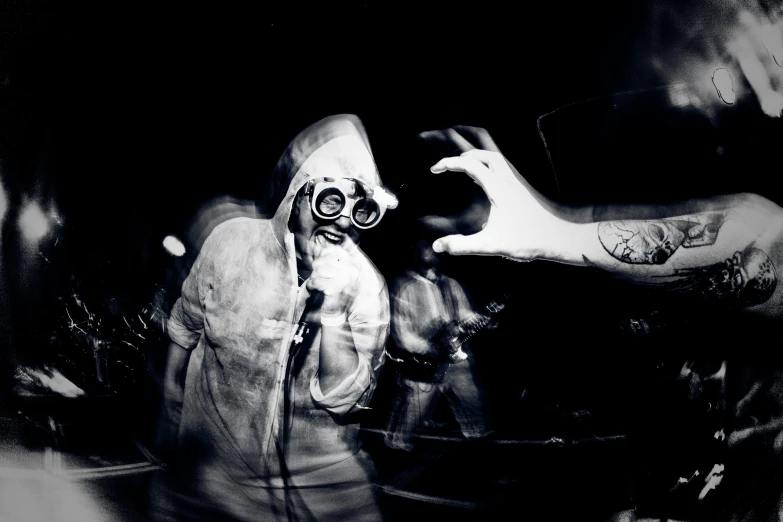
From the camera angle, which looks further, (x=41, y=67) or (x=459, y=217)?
(x=41, y=67)

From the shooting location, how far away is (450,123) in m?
1.58

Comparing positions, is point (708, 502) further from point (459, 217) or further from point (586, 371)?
point (459, 217)

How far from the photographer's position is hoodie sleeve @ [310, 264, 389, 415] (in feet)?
5.25

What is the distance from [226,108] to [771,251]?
A: 178 cm

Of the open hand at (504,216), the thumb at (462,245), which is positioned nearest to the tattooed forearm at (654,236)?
the open hand at (504,216)

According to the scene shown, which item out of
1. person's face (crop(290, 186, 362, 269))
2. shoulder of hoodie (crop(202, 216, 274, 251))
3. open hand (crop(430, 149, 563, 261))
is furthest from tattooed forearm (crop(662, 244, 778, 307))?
shoulder of hoodie (crop(202, 216, 274, 251))

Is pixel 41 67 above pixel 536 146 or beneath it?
above

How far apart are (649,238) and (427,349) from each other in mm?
762

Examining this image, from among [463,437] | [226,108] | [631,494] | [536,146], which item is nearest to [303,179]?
[226,108]

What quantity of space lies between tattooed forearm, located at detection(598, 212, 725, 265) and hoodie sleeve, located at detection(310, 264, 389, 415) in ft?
2.30

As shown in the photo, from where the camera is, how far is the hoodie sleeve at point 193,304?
166 centimetres

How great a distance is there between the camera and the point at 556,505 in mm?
1665

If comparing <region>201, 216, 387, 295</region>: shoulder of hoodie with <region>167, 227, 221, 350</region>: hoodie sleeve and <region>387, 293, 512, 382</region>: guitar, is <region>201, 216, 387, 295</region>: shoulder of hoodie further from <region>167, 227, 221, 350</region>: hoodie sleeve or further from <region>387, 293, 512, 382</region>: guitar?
<region>387, 293, 512, 382</region>: guitar

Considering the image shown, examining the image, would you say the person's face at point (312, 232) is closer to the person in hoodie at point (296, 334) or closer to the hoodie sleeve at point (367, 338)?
the person in hoodie at point (296, 334)
